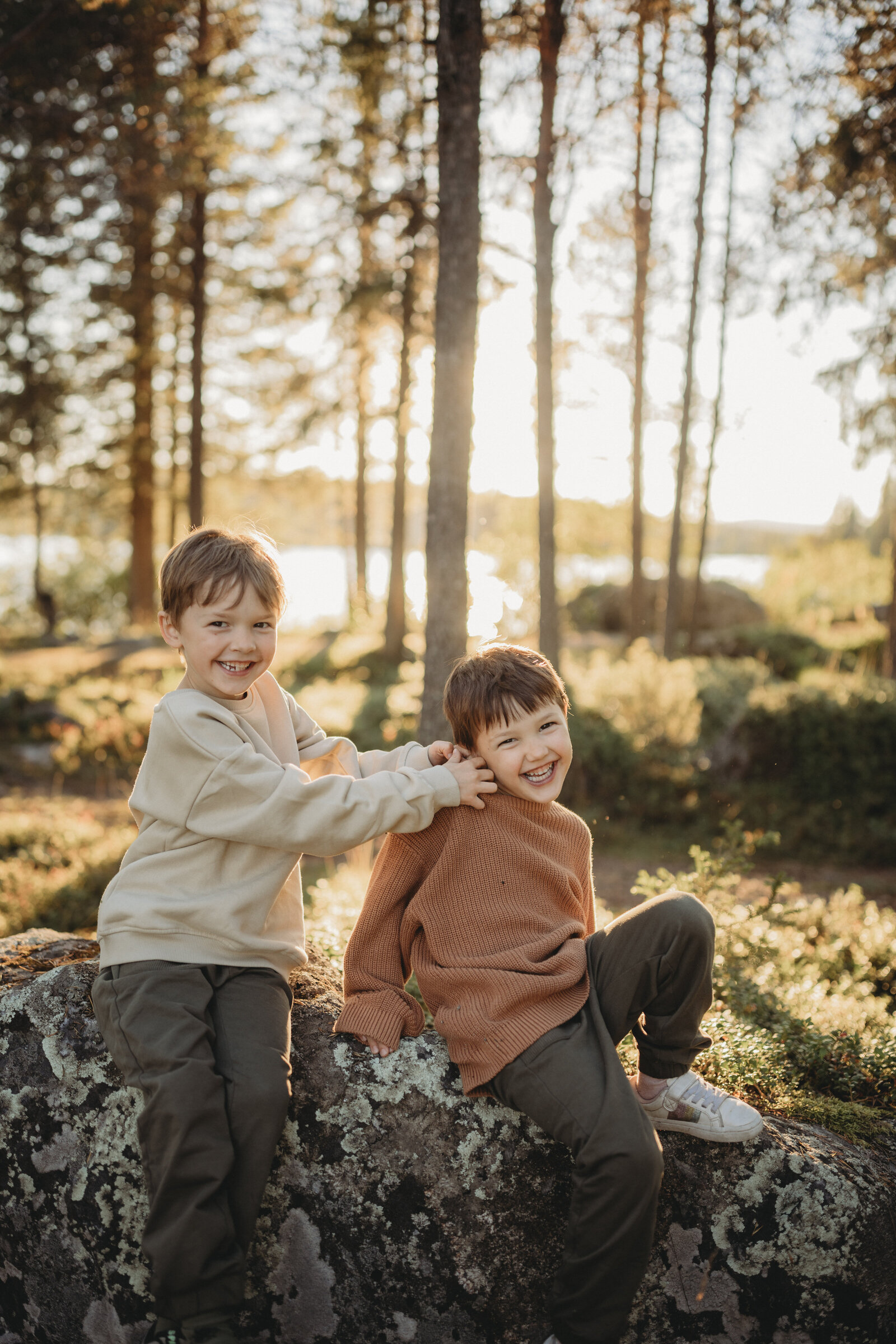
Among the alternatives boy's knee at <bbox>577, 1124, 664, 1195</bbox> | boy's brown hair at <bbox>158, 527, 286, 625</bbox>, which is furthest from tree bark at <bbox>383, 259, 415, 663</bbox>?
boy's knee at <bbox>577, 1124, 664, 1195</bbox>

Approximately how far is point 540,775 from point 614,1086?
79 centimetres

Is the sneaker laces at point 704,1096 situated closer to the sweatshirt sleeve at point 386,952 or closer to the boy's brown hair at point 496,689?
the sweatshirt sleeve at point 386,952

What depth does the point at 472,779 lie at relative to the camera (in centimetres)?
242

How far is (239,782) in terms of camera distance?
7.45 feet

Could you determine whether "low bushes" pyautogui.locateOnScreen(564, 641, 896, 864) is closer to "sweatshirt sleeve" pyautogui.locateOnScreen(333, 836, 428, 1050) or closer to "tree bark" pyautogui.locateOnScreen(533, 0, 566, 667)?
"tree bark" pyautogui.locateOnScreen(533, 0, 566, 667)

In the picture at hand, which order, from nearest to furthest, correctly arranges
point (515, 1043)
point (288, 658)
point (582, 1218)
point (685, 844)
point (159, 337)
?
point (582, 1218) < point (515, 1043) < point (685, 844) < point (288, 658) < point (159, 337)

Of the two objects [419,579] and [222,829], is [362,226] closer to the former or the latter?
[222,829]

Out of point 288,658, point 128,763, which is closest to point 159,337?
point 288,658

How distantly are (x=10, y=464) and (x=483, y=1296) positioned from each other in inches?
747

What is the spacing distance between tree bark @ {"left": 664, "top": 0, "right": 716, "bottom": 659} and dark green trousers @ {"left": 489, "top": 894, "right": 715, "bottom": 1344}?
30.4 feet

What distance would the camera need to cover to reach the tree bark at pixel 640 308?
990cm

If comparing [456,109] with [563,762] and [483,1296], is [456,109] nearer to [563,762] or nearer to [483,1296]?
[563,762]

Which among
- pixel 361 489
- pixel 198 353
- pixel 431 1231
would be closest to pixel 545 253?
pixel 431 1231

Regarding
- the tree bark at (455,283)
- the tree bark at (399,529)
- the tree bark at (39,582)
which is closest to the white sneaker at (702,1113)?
the tree bark at (455,283)
